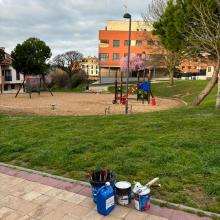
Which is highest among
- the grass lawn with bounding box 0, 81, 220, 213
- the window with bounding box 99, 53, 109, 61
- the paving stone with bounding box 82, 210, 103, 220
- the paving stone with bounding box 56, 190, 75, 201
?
the window with bounding box 99, 53, 109, 61

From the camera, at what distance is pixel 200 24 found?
1241cm

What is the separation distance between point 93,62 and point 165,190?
116525 mm

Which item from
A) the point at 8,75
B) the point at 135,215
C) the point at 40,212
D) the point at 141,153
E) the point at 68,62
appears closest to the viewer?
the point at 135,215

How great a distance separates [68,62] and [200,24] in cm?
3914

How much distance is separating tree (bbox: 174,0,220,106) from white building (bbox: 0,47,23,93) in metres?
41.8

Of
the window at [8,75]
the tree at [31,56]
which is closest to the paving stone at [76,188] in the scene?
the tree at [31,56]

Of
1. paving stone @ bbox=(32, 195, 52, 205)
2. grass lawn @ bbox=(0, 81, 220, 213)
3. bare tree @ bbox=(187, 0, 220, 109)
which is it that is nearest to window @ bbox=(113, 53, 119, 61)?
bare tree @ bbox=(187, 0, 220, 109)

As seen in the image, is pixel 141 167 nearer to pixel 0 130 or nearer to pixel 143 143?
pixel 143 143

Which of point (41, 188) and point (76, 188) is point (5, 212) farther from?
point (76, 188)

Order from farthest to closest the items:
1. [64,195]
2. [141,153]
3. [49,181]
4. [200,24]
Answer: [200,24] → [141,153] → [49,181] → [64,195]

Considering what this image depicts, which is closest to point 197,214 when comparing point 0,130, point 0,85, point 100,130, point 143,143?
point 143,143

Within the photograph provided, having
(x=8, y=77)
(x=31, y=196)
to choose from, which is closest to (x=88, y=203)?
(x=31, y=196)

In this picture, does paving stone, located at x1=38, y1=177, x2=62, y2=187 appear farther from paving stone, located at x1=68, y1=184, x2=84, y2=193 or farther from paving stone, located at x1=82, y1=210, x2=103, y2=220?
paving stone, located at x1=82, y1=210, x2=103, y2=220

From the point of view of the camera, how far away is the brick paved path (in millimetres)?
3133
